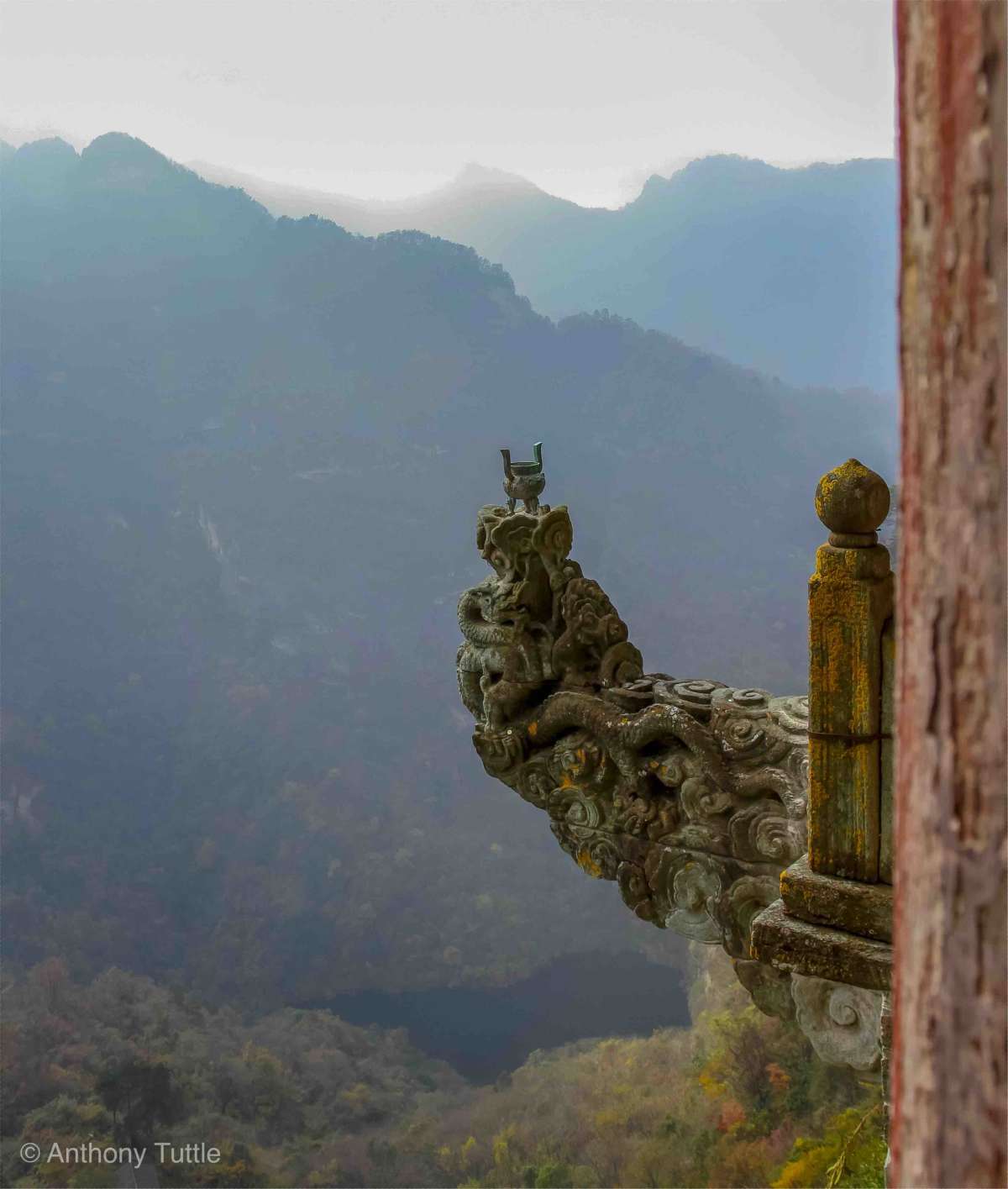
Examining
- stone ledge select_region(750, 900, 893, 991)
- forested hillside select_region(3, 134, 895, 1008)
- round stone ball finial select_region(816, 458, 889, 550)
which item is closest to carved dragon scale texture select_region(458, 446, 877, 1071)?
stone ledge select_region(750, 900, 893, 991)

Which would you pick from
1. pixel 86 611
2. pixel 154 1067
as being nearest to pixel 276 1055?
pixel 154 1067

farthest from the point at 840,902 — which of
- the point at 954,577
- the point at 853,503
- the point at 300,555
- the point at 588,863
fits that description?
the point at 300,555

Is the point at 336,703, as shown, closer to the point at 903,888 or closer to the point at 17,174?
the point at 17,174

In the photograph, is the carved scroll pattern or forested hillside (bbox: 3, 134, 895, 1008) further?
forested hillside (bbox: 3, 134, 895, 1008)

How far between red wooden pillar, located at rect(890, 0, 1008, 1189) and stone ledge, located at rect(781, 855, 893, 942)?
5.16 ft

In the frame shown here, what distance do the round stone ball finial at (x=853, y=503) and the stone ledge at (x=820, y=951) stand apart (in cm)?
98

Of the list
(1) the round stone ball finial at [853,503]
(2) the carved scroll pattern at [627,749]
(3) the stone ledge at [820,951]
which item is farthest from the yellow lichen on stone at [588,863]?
(1) the round stone ball finial at [853,503]

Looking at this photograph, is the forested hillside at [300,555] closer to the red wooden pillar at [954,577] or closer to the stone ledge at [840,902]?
the stone ledge at [840,902]

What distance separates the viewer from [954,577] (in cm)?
145

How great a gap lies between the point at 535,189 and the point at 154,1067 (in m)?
30.8

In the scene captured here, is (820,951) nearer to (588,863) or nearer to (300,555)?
(588,863)

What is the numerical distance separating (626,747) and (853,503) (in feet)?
8.66

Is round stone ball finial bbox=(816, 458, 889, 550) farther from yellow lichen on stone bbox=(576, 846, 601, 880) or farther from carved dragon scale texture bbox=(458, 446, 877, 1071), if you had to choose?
yellow lichen on stone bbox=(576, 846, 601, 880)

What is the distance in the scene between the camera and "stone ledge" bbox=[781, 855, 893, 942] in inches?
118
